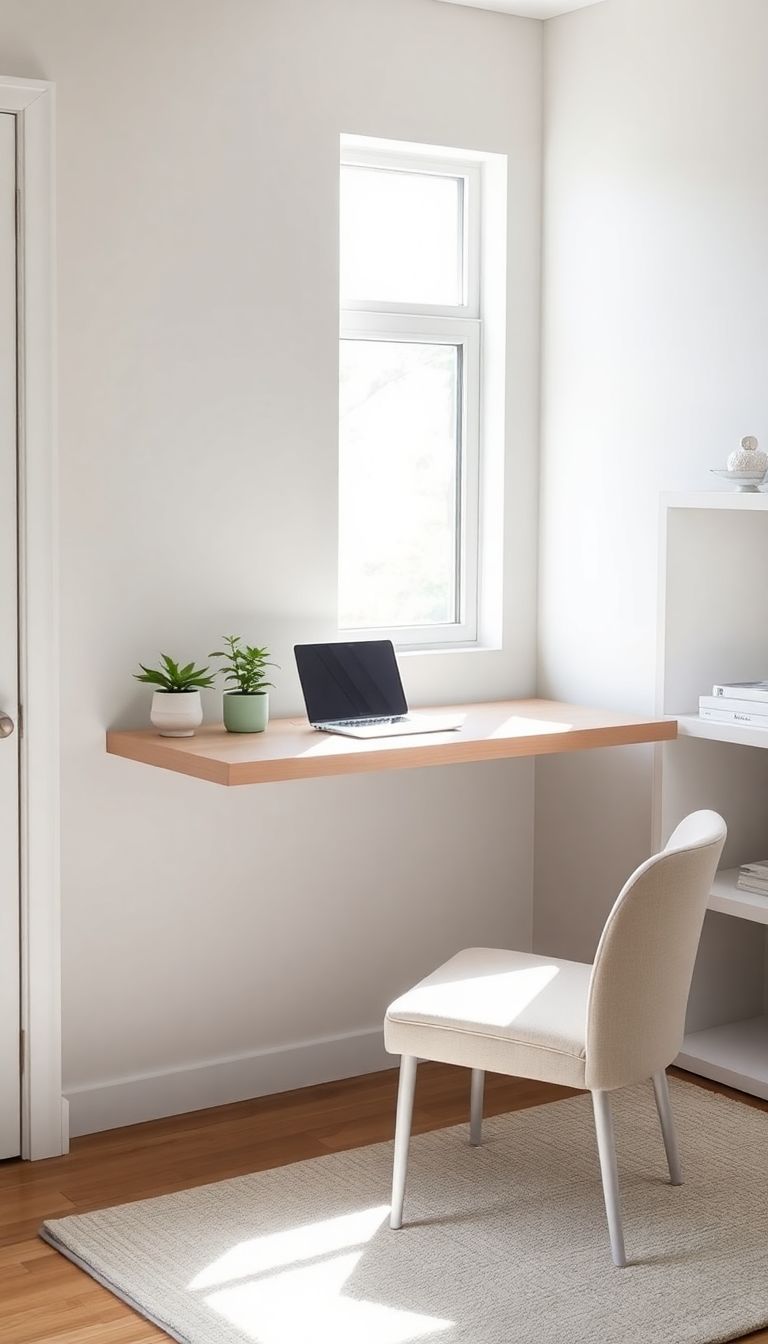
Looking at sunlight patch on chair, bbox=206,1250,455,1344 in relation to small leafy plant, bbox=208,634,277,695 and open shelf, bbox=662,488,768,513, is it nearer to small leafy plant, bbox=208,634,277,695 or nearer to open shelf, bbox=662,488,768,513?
small leafy plant, bbox=208,634,277,695

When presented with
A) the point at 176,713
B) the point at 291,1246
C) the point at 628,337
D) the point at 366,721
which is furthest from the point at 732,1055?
the point at 628,337

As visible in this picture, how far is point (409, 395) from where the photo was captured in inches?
147

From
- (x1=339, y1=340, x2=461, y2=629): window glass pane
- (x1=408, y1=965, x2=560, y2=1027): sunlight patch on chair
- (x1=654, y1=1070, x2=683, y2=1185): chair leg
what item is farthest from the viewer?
(x1=339, y1=340, x2=461, y2=629): window glass pane

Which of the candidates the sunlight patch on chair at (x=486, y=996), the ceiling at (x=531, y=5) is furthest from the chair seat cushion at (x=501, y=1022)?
the ceiling at (x=531, y=5)

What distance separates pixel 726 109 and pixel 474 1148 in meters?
2.24

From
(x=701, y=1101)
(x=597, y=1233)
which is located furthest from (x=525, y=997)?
(x=701, y=1101)

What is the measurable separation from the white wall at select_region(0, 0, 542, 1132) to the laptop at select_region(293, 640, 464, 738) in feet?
0.53

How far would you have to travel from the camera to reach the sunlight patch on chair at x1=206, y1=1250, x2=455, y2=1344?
2.37 metres

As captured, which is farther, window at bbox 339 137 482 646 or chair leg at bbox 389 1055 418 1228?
window at bbox 339 137 482 646

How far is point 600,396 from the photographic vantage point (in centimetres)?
365

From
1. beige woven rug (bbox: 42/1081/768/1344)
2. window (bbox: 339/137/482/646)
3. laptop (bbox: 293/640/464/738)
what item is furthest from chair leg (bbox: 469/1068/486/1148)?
window (bbox: 339/137/482/646)

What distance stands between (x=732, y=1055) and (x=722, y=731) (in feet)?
2.46

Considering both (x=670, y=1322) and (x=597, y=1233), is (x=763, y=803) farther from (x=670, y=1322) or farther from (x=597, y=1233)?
(x=670, y=1322)

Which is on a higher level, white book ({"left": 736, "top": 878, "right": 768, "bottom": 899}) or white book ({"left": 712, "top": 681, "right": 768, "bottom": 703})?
white book ({"left": 712, "top": 681, "right": 768, "bottom": 703})
